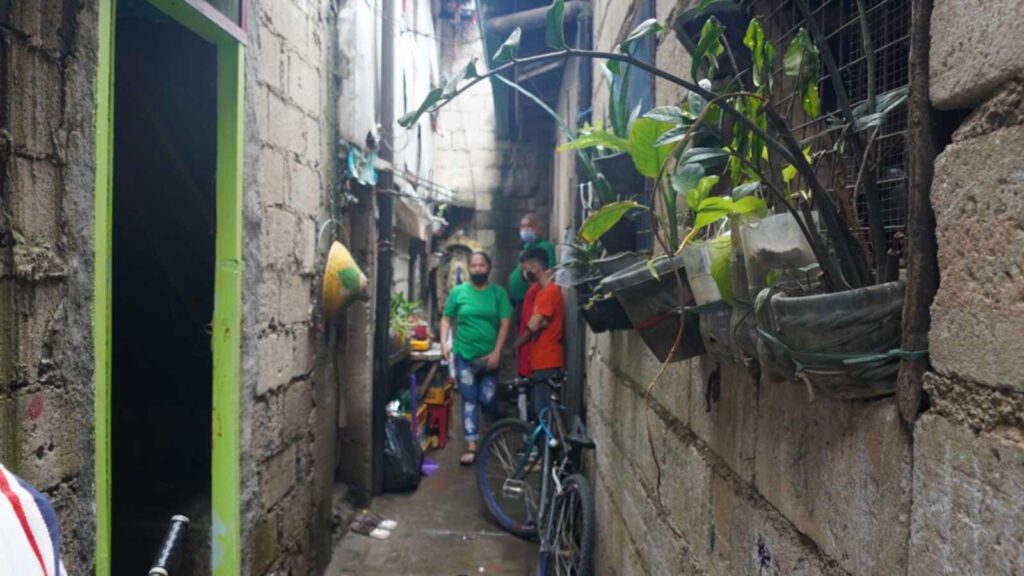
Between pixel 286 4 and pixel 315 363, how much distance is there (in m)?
1.69

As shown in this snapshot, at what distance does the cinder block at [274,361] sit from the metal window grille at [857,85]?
2183mm

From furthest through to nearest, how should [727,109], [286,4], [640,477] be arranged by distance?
[286,4], [640,477], [727,109]

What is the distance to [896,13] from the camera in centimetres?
113

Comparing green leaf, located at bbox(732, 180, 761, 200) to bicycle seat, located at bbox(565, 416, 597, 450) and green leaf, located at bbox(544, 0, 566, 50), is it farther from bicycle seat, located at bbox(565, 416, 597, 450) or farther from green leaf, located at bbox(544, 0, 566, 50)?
bicycle seat, located at bbox(565, 416, 597, 450)

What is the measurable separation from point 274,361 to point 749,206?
237cm

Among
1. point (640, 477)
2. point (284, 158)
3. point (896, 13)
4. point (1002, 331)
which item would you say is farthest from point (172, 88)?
point (1002, 331)

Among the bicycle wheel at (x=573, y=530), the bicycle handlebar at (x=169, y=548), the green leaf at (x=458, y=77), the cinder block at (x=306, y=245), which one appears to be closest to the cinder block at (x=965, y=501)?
the green leaf at (x=458, y=77)

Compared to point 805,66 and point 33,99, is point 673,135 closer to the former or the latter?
point 805,66

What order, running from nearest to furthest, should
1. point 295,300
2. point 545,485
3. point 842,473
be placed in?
1. point 842,473
2. point 295,300
3. point 545,485

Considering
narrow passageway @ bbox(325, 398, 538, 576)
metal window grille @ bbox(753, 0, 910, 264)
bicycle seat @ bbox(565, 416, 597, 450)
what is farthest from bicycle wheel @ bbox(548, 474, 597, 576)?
metal window grille @ bbox(753, 0, 910, 264)

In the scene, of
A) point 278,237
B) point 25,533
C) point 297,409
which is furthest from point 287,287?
point 25,533

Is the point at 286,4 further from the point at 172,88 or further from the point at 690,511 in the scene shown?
the point at 690,511

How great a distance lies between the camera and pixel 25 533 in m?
0.89

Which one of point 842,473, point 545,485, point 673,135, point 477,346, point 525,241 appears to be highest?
point 525,241
